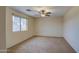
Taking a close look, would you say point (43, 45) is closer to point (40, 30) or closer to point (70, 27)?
point (40, 30)

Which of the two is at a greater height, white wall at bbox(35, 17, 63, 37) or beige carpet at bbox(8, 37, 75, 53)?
white wall at bbox(35, 17, 63, 37)

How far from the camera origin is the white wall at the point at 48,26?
8.03 ft

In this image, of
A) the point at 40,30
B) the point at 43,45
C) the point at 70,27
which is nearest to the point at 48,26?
the point at 40,30

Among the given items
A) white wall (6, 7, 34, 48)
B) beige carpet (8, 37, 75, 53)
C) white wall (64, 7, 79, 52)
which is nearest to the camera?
white wall (6, 7, 34, 48)

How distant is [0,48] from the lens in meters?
1.90

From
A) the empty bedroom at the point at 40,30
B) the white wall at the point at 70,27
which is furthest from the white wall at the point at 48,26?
the white wall at the point at 70,27

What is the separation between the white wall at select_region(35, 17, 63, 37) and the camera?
245 cm

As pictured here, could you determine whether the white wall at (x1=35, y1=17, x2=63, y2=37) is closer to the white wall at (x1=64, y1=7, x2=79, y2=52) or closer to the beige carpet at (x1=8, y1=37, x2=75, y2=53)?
the beige carpet at (x1=8, y1=37, x2=75, y2=53)

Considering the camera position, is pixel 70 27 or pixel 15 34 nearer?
pixel 15 34

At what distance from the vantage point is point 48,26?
2480mm

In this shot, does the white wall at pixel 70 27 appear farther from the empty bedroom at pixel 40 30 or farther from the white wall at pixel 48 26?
the white wall at pixel 48 26

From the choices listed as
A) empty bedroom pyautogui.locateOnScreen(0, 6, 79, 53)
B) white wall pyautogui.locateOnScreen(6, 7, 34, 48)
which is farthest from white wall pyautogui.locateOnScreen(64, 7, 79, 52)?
white wall pyautogui.locateOnScreen(6, 7, 34, 48)

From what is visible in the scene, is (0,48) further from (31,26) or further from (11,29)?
(31,26)
